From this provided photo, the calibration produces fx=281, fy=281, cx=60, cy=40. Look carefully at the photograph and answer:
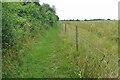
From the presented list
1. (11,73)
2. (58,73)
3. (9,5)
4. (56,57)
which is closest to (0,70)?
(11,73)

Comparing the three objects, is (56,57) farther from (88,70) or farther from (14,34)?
(88,70)

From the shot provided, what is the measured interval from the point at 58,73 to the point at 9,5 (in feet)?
9.74

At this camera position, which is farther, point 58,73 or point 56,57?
point 56,57

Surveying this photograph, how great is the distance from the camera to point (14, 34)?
10.2 m

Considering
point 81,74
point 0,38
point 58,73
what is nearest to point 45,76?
point 58,73

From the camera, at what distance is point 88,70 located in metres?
7.70

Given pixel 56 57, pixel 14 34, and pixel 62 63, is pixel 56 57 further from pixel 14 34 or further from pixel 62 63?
pixel 14 34

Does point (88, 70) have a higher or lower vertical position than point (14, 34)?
lower

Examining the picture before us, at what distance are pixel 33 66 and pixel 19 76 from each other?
1.66m

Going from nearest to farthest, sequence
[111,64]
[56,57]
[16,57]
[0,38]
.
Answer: [111,64]
[0,38]
[16,57]
[56,57]

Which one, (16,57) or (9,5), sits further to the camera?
(16,57)

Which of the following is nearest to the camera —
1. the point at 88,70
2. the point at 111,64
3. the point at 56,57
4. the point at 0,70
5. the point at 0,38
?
the point at 111,64

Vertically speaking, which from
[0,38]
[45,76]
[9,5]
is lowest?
[45,76]

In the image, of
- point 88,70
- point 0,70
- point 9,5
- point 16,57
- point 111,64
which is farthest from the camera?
point 16,57
